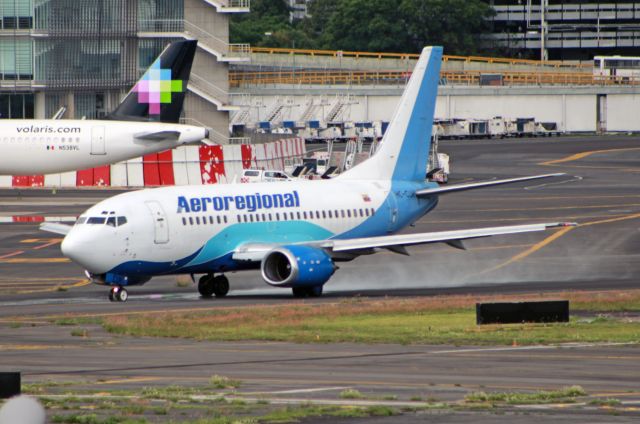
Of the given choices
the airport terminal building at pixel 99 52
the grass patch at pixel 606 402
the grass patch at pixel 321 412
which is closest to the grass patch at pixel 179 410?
the grass patch at pixel 321 412

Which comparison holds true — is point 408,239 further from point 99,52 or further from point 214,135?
point 214,135

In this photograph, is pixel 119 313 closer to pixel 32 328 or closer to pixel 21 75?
pixel 32 328

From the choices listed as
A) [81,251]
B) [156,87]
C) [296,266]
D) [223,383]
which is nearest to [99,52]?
[156,87]

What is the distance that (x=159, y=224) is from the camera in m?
43.3

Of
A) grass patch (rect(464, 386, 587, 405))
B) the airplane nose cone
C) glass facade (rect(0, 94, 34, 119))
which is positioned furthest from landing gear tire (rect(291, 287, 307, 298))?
glass facade (rect(0, 94, 34, 119))

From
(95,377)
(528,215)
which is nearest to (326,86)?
(528,215)

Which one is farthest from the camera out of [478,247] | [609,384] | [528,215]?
[528,215]

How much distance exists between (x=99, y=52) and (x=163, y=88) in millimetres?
21767

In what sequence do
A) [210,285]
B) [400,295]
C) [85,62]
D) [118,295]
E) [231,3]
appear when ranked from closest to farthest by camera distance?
[118,295] → [400,295] → [210,285] → [85,62] → [231,3]

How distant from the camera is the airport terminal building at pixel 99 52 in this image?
101188 millimetres

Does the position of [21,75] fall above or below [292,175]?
above

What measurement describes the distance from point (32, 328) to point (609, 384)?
1616 cm

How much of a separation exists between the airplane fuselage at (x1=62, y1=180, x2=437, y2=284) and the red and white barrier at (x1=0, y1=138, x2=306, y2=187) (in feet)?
134

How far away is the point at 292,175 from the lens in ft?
320
